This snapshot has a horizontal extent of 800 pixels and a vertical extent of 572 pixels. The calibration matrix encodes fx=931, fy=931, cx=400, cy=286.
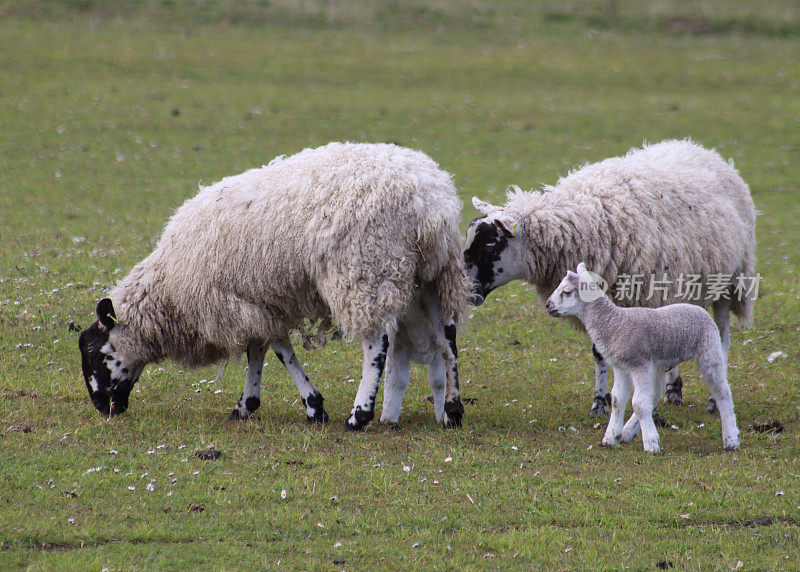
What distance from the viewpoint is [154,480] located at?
7.04 metres

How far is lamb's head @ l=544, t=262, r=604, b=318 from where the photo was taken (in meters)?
7.97

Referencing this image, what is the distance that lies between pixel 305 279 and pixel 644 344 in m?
3.00

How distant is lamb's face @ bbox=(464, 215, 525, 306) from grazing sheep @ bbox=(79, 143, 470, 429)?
59 centimetres

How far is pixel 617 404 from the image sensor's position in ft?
26.2

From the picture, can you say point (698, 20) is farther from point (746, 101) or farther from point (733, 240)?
point (733, 240)

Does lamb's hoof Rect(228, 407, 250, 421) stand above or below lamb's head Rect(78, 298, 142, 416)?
below

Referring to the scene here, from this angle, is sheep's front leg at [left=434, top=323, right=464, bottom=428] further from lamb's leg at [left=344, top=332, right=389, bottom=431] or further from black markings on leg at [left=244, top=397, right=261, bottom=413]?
black markings on leg at [left=244, top=397, right=261, bottom=413]

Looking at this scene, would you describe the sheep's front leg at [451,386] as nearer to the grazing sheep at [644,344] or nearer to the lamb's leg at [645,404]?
the grazing sheep at [644,344]

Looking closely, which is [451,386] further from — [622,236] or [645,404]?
[622,236]

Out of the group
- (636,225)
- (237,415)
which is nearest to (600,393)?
(636,225)

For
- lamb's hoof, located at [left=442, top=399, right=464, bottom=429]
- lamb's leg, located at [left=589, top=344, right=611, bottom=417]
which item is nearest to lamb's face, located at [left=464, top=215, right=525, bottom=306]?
lamb's hoof, located at [left=442, top=399, right=464, bottom=429]

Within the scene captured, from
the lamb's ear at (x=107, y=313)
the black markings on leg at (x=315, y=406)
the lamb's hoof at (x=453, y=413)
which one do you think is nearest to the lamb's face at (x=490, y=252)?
the lamb's hoof at (x=453, y=413)

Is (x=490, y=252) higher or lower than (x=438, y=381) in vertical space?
higher

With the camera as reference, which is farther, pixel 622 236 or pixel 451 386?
pixel 622 236
